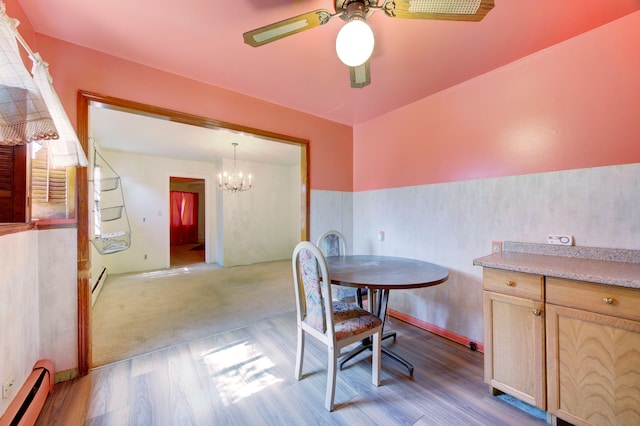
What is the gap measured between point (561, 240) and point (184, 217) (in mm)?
8703

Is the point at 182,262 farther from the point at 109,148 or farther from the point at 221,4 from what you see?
the point at 221,4

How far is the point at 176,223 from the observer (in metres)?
7.79

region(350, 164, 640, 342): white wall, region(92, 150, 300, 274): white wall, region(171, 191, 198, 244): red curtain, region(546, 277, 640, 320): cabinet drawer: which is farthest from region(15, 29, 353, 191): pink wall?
region(171, 191, 198, 244): red curtain

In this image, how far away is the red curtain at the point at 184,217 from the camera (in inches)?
302

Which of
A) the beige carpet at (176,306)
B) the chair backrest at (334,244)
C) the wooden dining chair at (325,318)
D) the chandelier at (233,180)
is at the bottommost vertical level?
the beige carpet at (176,306)

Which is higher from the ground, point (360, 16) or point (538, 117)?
point (360, 16)

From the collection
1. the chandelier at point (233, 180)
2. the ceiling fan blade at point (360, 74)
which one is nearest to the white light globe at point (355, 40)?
the ceiling fan blade at point (360, 74)

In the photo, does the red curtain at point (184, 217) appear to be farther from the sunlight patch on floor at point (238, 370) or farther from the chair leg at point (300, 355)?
the chair leg at point (300, 355)

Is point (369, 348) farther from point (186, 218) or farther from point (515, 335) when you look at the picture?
point (186, 218)

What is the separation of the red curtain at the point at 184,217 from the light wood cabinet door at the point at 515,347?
8.27m

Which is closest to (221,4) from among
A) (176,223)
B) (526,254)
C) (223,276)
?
(526,254)

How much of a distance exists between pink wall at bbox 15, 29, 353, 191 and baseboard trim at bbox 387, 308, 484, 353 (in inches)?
64.3

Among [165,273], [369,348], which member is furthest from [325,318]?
[165,273]

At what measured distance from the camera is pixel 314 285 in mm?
1518
